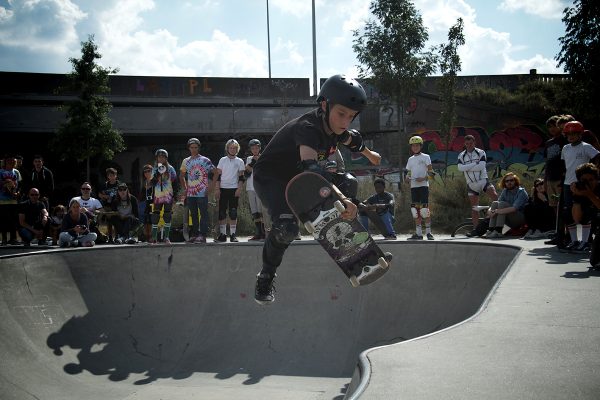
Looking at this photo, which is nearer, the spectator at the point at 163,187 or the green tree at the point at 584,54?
the spectator at the point at 163,187

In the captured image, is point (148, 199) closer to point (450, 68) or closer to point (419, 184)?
point (419, 184)

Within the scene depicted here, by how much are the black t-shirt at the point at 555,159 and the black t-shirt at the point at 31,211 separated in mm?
9180

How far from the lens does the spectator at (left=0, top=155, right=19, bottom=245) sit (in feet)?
34.9

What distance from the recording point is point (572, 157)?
7.10m

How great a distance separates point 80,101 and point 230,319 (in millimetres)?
18518

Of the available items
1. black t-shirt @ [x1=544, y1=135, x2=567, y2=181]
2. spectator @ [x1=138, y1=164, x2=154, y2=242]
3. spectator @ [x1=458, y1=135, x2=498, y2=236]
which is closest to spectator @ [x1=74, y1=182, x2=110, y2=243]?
spectator @ [x1=138, y1=164, x2=154, y2=242]

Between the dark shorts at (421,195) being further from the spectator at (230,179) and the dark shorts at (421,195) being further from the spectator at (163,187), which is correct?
the spectator at (163,187)

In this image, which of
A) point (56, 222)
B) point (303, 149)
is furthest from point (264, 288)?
point (56, 222)

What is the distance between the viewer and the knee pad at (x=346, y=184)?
402 cm

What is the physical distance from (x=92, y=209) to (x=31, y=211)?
1.19 m

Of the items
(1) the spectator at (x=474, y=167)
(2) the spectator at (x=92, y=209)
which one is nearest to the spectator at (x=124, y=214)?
(2) the spectator at (x=92, y=209)

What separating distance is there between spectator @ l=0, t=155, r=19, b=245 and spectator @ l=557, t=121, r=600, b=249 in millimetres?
9544

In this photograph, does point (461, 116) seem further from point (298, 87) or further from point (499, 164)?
point (298, 87)

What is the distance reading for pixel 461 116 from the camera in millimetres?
25078
